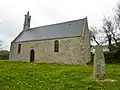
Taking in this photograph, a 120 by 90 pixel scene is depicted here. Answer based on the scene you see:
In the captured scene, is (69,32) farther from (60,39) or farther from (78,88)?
(78,88)

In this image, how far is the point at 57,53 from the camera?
40062 mm

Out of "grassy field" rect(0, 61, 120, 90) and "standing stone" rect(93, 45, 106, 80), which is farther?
"standing stone" rect(93, 45, 106, 80)

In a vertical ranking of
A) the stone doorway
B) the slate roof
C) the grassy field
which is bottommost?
the grassy field

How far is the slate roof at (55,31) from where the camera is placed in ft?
129

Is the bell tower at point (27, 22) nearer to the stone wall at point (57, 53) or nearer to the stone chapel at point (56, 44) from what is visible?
the stone chapel at point (56, 44)

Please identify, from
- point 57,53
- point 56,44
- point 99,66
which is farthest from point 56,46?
point 99,66

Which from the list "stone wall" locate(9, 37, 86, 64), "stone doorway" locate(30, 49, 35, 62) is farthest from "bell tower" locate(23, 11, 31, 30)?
"stone doorway" locate(30, 49, 35, 62)

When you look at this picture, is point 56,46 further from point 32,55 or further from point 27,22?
point 27,22

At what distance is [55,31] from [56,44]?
137 inches

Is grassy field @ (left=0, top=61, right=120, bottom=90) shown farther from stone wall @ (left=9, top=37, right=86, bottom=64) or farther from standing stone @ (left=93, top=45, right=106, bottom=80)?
stone wall @ (left=9, top=37, right=86, bottom=64)

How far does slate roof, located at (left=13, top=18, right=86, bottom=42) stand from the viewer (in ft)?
129

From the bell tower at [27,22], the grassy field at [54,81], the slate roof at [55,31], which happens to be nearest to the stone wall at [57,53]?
the slate roof at [55,31]

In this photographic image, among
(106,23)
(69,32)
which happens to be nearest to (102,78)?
(69,32)

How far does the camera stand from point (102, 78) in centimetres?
1386
